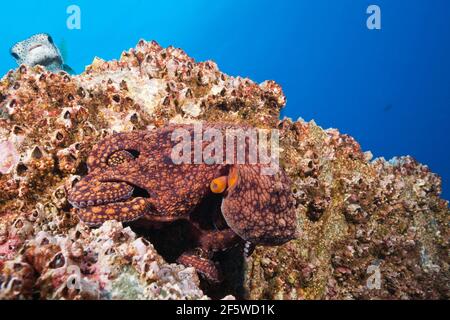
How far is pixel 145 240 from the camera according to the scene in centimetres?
303

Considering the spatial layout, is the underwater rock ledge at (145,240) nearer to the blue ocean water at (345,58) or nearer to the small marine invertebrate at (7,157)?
the small marine invertebrate at (7,157)

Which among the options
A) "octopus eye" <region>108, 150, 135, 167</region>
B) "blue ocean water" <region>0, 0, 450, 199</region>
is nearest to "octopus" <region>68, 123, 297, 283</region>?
"octopus eye" <region>108, 150, 135, 167</region>

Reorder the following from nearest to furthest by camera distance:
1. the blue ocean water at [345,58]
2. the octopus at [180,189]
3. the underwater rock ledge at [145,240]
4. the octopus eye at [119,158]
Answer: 1. the underwater rock ledge at [145,240]
2. the octopus at [180,189]
3. the octopus eye at [119,158]
4. the blue ocean water at [345,58]

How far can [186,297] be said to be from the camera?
263 cm

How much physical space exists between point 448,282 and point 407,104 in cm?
17102

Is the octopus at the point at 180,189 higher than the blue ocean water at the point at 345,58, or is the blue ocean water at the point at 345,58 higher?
the blue ocean water at the point at 345,58

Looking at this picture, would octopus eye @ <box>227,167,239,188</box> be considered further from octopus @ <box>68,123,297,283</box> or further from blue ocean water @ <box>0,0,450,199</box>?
blue ocean water @ <box>0,0,450,199</box>

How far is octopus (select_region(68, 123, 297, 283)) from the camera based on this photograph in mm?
3238

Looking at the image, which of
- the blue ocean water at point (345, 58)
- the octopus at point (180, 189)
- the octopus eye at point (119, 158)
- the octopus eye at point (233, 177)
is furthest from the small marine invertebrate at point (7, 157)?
the blue ocean water at point (345, 58)

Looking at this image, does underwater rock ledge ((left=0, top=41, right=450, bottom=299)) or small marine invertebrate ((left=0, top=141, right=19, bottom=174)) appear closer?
Answer: underwater rock ledge ((left=0, top=41, right=450, bottom=299))

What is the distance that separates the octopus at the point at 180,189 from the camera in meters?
3.24

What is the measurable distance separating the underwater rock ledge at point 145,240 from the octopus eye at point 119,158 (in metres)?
0.46

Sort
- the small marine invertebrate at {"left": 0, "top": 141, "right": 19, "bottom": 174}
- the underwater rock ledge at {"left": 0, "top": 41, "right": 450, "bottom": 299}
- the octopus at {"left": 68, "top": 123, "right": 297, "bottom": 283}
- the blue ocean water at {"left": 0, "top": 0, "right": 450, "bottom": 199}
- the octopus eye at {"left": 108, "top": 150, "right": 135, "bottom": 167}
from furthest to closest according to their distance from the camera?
the blue ocean water at {"left": 0, "top": 0, "right": 450, "bottom": 199} < the small marine invertebrate at {"left": 0, "top": 141, "right": 19, "bottom": 174} < the octopus eye at {"left": 108, "top": 150, "right": 135, "bottom": 167} < the octopus at {"left": 68, "top": 123, "right": 297, "bottom": 283} < the underwater rock ledge at {"left": 0, "top": 41, "right": 450, "bottom": 299}

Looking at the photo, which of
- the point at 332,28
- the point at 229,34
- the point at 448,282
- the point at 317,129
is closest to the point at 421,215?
the point at 448,282
